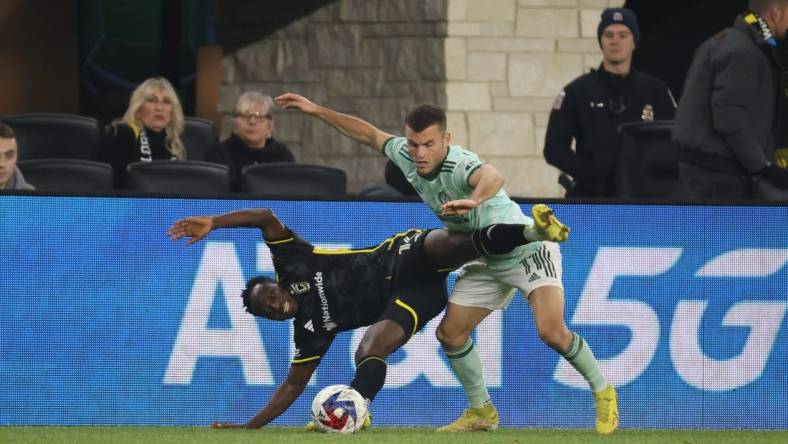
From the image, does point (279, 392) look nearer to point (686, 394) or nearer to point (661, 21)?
point (686, 394)

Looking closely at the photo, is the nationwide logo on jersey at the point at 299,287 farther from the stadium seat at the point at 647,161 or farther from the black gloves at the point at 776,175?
the black gloves at the point at 776,175

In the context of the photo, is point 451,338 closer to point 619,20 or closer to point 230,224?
point 230,224

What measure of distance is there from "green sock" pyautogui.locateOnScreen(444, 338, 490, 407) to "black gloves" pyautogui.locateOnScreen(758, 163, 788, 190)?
224cm

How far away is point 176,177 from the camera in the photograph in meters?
11.7

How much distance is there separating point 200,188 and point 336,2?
4.11 metres

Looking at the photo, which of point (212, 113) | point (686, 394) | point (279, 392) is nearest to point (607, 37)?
point (686, 394)

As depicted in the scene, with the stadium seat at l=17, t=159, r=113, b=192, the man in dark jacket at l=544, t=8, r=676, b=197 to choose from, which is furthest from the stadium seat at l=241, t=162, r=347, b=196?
the man in dark jacket at l=544, t=8, r=676, b=197

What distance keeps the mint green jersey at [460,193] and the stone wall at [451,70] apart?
4.05 meters

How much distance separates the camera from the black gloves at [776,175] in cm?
1153

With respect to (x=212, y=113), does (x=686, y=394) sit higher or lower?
lower

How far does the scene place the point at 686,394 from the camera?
11.5 m

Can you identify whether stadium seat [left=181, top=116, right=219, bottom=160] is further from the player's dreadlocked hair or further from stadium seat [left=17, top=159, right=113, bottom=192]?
the player's dreadlocked hair

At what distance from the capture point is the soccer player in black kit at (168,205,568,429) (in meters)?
10.3

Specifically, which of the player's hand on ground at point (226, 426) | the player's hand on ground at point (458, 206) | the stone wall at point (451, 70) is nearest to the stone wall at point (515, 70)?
the stone wall at point (451, 70)
